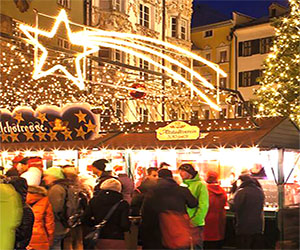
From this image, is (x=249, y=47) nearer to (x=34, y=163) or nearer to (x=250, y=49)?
(x=250, y=49)

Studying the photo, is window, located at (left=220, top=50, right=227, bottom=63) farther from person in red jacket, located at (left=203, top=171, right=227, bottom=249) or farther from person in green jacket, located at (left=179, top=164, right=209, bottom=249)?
person in green jacket, located at (left=179, top=164, right=209, bottom=249)

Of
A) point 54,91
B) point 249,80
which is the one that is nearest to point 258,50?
point 249,80

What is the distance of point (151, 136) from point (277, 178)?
11.4 feet

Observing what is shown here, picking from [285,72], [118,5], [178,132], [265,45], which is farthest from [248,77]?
[178,132]

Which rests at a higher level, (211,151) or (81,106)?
(81,106)

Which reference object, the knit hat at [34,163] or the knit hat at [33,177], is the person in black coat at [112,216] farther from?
the knit hat at [34,163]

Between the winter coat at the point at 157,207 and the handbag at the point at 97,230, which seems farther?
the handbag at the point at 97,230

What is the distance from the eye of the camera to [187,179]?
26.1 ft

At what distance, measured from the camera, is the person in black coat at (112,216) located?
6.53 meters

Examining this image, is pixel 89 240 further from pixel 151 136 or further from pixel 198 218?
pixel 151 136

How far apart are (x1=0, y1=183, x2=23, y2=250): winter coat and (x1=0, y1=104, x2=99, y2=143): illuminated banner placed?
7023mm

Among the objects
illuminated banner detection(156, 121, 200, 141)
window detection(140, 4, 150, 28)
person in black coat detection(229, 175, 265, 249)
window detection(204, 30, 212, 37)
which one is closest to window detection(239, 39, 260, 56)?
window detection(204, 30, 212, 37)

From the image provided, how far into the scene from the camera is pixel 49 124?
12.9 m

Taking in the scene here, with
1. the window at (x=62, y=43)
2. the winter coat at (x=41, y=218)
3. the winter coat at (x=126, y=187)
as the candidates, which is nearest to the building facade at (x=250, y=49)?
the window at (x=62, y=43)
